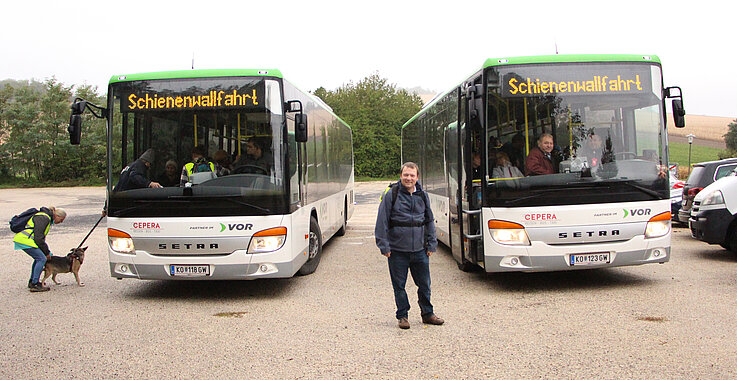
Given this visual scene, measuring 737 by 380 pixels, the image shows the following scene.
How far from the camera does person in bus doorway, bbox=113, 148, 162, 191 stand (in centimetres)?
785

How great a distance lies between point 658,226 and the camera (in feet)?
25.8

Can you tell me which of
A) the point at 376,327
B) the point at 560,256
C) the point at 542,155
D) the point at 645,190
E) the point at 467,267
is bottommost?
the point at 376,327

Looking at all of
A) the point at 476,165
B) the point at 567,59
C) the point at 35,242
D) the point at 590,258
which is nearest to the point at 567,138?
the point at 567,59

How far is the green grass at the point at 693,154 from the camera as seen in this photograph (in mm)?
52763

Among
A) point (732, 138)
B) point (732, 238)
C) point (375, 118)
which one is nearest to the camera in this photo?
point (732, 238)

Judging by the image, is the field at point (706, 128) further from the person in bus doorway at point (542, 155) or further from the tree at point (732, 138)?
the person in bus doorway at point (542, 155)

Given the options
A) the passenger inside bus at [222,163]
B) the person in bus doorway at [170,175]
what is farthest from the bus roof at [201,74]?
the person in bus doorway at [170,175]

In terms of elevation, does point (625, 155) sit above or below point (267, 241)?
above

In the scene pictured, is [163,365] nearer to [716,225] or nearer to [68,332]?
[68,332]

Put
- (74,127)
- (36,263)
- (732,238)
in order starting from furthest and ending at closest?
1. (732,238)
2. (36,263)
3. (74,127)

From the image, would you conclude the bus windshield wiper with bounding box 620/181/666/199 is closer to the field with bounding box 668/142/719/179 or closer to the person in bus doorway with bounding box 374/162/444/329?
the person in bus doorway with bounding box 374/162/444/329

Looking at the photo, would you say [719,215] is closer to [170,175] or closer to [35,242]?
[170,175]

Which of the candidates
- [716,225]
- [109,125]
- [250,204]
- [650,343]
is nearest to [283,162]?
[250,204]

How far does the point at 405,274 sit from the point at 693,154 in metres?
58.5
